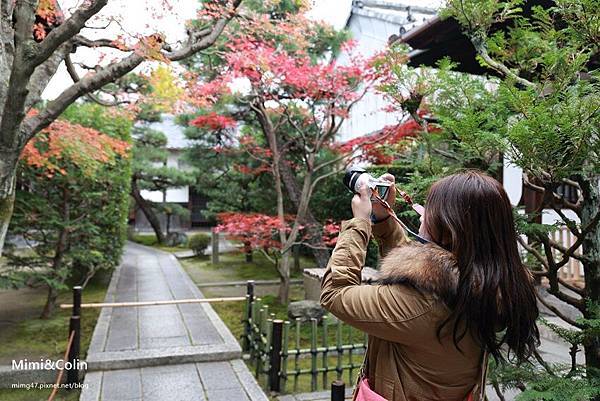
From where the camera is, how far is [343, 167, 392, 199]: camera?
1.57 m

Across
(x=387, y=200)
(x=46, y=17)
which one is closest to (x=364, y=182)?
(x=387, y=200)

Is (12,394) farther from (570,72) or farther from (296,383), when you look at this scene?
(570,72)

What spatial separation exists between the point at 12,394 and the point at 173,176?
14.3m

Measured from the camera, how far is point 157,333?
6223 mm

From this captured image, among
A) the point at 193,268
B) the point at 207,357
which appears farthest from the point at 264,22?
the point at 193,268

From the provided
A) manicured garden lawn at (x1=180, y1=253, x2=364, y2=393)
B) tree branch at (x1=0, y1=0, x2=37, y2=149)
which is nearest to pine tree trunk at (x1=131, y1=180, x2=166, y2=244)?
manicured garden lawn at (x1=180, y1=253, x2=364, y2=393)

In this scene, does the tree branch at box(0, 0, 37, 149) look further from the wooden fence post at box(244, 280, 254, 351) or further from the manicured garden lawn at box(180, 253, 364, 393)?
the manicured garden lawn at box(180, 253, 364, 393)

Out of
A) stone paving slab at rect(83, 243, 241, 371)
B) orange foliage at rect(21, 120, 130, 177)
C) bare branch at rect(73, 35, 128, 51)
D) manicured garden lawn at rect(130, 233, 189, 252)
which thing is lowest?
stone paving slab at rect(83, 243, 241, 371)

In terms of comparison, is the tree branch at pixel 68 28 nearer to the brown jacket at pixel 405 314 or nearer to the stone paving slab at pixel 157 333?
the brown jacket at pixel 405 314

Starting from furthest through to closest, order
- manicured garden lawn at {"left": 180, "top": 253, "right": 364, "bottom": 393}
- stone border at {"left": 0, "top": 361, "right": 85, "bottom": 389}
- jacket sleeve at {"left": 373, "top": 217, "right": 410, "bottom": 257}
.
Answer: manicured garden lawn at {"left": 180, "top": 253, "right": 364, "bottom": 393}, stone border at {"left": 0, "top": 361, "right": 85, "bottom": 389}, jacket sleeve at {"left": 373, "top": 217, "right": 410, "bottom": 257}

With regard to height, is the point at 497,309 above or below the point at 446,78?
below

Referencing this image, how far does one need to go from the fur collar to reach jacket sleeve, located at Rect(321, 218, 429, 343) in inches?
1.6

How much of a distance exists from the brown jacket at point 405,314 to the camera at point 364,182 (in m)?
0.14

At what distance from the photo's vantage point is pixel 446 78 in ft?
9.38
